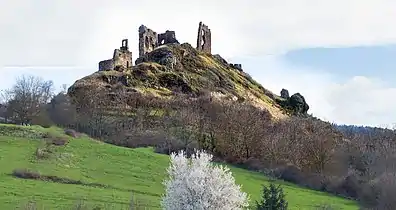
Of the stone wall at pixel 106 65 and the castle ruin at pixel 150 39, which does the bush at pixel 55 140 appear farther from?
the castle ruin at pixel 150 39

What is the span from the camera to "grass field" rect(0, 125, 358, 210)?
4434cm

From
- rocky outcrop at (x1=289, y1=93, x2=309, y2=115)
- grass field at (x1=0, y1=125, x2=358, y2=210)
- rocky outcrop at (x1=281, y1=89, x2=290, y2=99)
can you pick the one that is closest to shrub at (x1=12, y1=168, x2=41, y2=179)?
grass field at (x1=0, y1=125, x2=358, y2=210)

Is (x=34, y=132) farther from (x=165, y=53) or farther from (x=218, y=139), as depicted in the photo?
(x=165, y=53)

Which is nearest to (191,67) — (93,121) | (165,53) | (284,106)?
(165,53)

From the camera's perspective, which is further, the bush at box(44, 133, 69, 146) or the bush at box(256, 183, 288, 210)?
the bush at box(44, 133, 69, 146)

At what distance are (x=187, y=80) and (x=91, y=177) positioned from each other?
76915 millimetres

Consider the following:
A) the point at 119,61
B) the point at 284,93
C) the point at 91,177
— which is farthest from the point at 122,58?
the point at 91,177

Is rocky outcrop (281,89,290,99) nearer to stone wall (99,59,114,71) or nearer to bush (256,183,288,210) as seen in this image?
stone wall (99,59,114,71)

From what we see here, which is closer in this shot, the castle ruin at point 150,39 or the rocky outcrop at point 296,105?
the rocky outcrop at point 296,105

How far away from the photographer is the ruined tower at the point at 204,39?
157m

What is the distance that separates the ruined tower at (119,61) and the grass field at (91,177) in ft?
199

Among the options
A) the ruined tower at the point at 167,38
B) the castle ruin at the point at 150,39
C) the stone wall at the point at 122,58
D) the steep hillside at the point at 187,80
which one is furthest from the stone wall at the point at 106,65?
the ruined tower at the point at 167,38

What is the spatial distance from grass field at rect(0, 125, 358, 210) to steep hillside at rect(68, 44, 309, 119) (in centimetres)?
4067

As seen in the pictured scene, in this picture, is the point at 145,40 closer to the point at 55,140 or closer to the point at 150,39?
the point at 150,39
